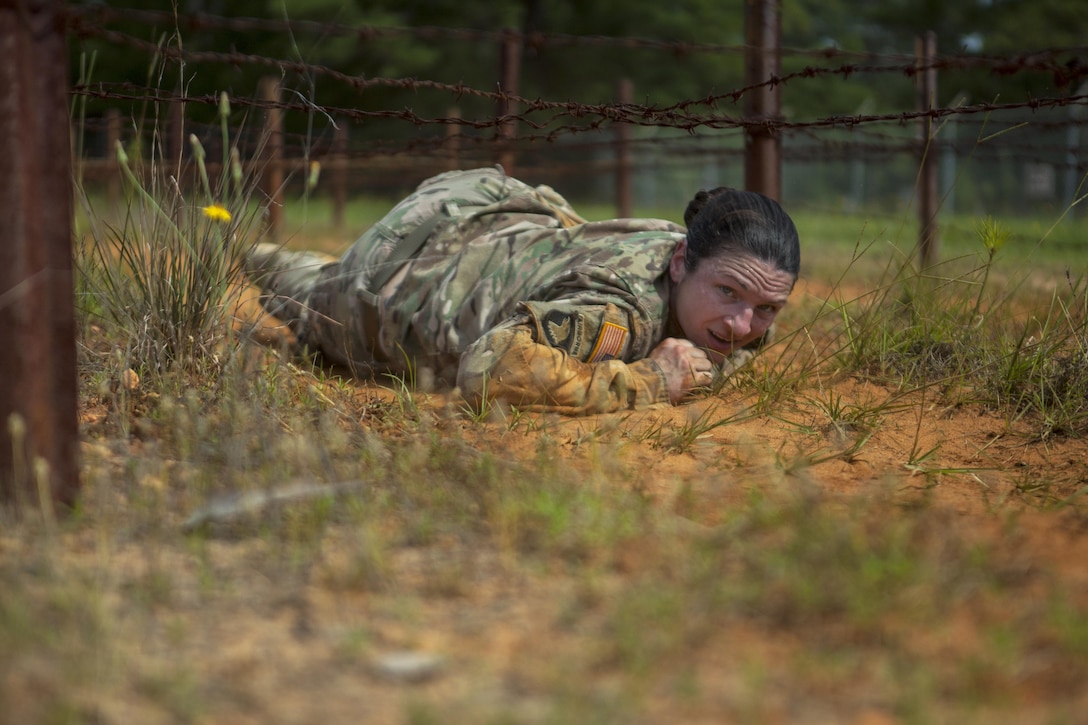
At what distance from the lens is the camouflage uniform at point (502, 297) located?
297cm

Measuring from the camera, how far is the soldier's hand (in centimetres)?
315

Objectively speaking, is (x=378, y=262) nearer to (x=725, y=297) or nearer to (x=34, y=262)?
(x=725, y=297)

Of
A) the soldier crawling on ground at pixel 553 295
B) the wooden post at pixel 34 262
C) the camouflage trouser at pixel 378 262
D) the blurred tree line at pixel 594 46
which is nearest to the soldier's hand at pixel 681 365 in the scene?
the soldier crawling on ground at pixel 553 295

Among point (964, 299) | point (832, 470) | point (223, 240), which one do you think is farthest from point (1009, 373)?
point (223, 240)

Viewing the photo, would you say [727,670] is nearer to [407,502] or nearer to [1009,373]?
[407,502]

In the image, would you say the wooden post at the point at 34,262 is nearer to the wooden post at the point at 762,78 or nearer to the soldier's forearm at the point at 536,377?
the soldier's forearm at the point at 536,377

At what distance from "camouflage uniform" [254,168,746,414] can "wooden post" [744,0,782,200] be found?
78 centimetres

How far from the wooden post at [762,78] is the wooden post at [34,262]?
2.69 meters

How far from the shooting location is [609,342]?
3119 mm

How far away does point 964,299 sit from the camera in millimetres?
3777

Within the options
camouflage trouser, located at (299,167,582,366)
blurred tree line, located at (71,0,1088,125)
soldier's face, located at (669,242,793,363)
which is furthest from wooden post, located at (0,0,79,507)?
blurred tree line, located at (71,0,1088,125)

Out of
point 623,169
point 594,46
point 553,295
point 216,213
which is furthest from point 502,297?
point 594,46

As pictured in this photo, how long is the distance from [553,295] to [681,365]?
1.36 feet

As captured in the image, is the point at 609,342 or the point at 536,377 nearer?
the point at 536,377
